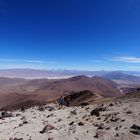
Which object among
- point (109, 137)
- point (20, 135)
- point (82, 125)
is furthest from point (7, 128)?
point (109, 137)

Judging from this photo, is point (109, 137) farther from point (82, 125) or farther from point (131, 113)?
point (131, 113)

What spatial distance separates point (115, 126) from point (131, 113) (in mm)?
4105

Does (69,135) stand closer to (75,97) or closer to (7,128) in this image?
(7,128)

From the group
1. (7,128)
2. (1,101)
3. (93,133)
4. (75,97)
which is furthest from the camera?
(1,101)

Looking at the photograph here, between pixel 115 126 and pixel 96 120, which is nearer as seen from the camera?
pixel 115 126

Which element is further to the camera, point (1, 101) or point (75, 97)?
point (1, 101)

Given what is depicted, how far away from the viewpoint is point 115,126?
1836cm

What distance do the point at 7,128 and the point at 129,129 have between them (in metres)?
12.3

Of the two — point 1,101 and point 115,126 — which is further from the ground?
point 115,126

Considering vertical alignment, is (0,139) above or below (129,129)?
below

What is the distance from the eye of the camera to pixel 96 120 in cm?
2141

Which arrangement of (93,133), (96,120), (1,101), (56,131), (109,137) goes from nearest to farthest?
(109,137) < (93,133) < (56,131) < (96,120) < (1,101)

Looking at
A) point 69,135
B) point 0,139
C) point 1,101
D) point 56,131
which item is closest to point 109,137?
point 69,135

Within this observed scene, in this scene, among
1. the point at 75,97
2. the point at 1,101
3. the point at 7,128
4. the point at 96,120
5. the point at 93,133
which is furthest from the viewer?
the point at 1,101
